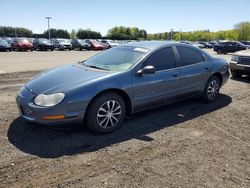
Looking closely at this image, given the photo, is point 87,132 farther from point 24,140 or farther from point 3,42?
point 3,42

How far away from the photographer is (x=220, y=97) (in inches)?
296

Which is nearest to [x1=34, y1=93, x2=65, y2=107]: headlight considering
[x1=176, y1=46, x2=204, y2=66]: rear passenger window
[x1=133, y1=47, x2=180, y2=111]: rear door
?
[x1=133, y1=47, x2=180, y2=111]: rear door

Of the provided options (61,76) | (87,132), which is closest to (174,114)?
(87,132)

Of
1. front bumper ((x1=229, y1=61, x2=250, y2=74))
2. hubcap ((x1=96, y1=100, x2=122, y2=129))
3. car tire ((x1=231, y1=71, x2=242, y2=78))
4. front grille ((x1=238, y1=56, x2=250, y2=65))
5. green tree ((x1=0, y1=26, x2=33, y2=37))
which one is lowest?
hubcap ((x1=96, y1=100, x2=122, y2=129))

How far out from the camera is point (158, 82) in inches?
215

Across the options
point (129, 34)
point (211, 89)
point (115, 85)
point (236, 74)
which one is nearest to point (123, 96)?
point (115, 85)

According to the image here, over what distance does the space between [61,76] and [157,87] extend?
1.78 m

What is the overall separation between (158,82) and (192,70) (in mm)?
1184

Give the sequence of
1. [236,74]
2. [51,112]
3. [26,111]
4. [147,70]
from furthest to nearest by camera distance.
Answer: [236,74], [147,70], [26,111], [51,112]

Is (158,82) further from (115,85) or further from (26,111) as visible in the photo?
(26,111)

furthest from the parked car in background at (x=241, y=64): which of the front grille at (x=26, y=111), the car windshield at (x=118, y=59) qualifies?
the front grille at (x=26, y=111)

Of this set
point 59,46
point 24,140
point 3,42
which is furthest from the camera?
point 59,46

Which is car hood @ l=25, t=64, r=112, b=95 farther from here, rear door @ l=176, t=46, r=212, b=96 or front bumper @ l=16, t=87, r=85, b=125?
rear door @ l=176, t=46, r=212, b=96

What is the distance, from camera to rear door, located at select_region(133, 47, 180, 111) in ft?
17.0
